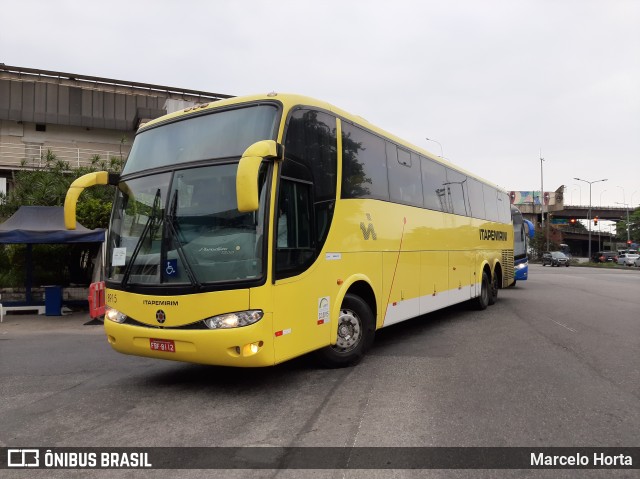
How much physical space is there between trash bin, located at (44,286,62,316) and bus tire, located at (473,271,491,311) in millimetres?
11450

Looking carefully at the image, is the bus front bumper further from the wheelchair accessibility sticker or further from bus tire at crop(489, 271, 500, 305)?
bus tire at crop(489, 271, 500, 305)

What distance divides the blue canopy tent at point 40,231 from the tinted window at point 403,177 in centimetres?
912

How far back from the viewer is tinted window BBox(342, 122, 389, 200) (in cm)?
664

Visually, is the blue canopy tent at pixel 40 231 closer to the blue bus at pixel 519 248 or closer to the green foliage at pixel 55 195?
the green foliage at pixel 55 195

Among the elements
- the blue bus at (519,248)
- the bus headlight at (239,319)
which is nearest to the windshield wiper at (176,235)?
the bus headlight at (239,319)

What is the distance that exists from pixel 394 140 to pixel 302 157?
306 cm

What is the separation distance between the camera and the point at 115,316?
225 inches

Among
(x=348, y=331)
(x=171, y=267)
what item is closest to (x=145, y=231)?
(x=171, y=267)

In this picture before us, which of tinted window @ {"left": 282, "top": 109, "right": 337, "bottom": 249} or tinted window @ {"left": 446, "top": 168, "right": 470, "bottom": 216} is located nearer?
tinted window @ {"left": 282, "top": 109, "right": 337, "bottom": 249}

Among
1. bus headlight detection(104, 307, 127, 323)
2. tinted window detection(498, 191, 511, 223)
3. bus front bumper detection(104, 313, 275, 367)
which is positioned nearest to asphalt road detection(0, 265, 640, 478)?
bus front bumper detection(104, 313, 275, 367)

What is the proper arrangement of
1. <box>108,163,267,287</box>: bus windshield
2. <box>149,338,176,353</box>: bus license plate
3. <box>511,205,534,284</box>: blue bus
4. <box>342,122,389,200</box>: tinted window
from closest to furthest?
<box>108,163,267,287</box>: bus windshield, <box>149,338,176,353</box>: bus license plate, <box>342,122,389,200</box>: tinted window, <box>511,205,534,284</box>: blue bus

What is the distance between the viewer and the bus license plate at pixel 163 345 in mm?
5148

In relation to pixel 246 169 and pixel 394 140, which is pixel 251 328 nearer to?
pixel 246 169

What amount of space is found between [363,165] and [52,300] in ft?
36.2
